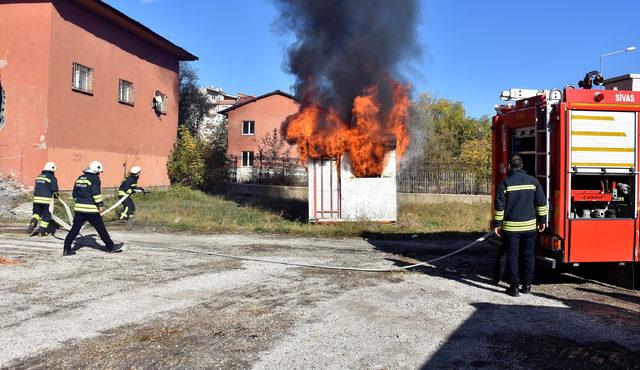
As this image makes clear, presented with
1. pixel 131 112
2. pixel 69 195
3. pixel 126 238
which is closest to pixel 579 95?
pixel 126 238

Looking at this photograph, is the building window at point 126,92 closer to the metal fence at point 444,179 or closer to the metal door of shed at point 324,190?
the metal door of shed at point 324,190

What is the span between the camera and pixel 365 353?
439cm

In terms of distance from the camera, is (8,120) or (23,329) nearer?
(23,329)

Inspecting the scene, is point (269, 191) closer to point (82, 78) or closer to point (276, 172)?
point (276, 172)

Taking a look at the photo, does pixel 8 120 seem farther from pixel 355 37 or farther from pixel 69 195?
pixel 355 37

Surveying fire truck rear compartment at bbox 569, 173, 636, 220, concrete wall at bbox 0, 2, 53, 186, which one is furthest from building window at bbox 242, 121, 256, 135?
fire truck rear compartment at bbox 569, 173, 636, 220

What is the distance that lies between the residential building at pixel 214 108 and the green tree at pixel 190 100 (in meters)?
1.12

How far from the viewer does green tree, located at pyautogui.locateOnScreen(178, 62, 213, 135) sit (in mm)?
31688

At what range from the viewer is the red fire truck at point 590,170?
6.44 meters

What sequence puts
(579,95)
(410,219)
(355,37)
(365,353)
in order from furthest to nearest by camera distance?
(410,219), (355,37), (579,95), (365,353)

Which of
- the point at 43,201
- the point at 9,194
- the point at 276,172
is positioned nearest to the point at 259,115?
the point at 276,172

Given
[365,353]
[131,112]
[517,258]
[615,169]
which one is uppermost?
[131,112]

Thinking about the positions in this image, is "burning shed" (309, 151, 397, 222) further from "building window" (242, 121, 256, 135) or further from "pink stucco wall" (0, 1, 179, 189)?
"building window" (242, 121, 256, 135)

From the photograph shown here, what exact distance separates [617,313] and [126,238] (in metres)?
9.29
